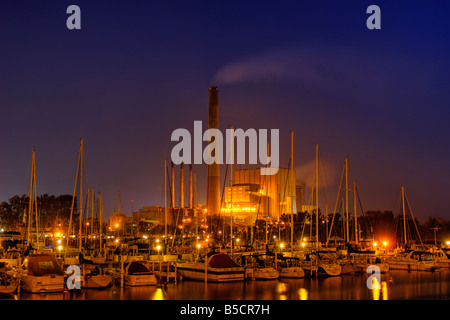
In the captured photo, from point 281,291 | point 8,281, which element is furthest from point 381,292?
point 8,281

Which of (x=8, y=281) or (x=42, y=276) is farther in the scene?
(x=8, y=281)

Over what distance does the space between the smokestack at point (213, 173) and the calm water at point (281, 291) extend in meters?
99.4

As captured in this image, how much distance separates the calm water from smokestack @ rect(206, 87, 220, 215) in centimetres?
9942

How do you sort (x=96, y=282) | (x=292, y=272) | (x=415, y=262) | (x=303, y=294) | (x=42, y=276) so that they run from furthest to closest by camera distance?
1. (x=415, y=262)
2. (x=292, y=272)
3. (x=96, y=282)
4. (x=303, y=294)
5. (x=42, y=276)

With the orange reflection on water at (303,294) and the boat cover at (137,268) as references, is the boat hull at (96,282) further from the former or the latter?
the orange reflection on water at (303,294)

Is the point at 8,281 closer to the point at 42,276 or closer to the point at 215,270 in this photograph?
the point at 42,276

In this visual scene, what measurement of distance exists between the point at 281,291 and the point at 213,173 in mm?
108336

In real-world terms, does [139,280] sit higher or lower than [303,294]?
higher

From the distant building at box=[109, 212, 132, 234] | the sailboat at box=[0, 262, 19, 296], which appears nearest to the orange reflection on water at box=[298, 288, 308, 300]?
the sailboat at box=[0, 262, 19, 296]

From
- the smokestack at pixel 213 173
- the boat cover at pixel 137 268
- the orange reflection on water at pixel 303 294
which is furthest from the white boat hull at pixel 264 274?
the smokestack at pixel 213 173

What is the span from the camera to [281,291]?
3872 centimetres
